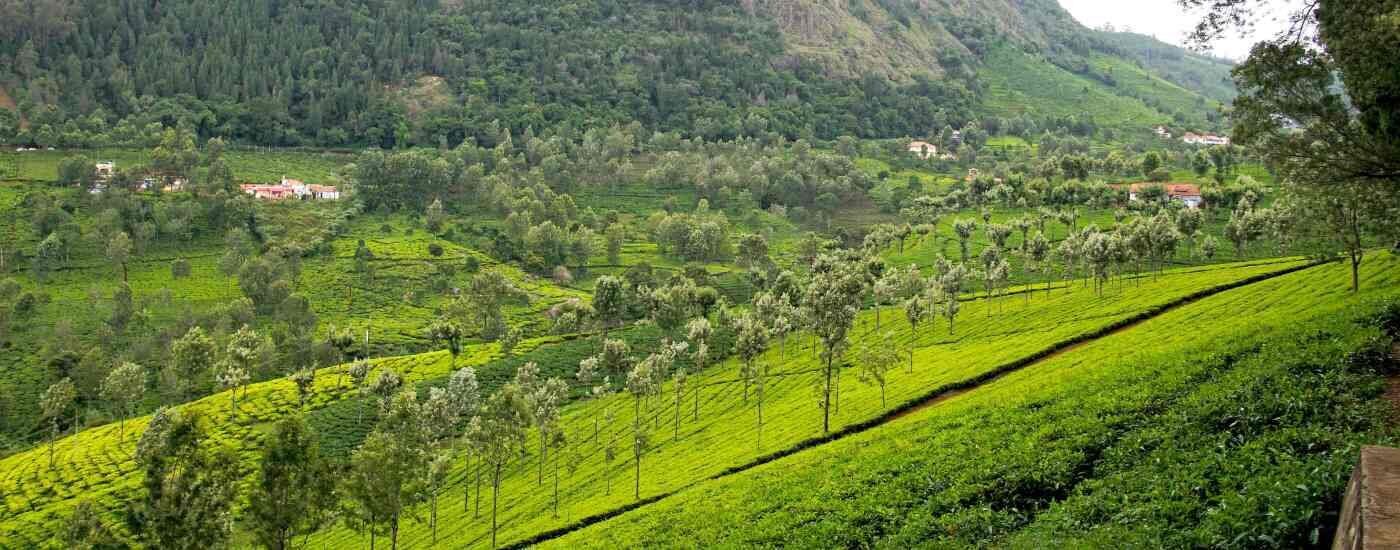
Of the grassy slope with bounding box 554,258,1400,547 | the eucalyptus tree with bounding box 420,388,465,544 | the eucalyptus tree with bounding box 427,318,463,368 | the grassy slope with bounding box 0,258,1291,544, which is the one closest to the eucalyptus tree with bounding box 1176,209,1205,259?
the grassy slope with bounding box 0,258,1291,544

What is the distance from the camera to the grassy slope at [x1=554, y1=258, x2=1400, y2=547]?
21078mm

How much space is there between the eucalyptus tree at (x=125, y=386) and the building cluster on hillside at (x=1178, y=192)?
17140 cm

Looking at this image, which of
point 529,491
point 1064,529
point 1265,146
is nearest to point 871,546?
point 1064,529

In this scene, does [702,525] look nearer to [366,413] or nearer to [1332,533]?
[1332,533]

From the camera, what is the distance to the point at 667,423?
9306 centimetres

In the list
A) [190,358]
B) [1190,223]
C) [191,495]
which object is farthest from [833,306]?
[190,358]

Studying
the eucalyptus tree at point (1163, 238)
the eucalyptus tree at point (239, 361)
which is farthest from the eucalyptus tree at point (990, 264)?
the eucalyptus tree at point (239, 361)

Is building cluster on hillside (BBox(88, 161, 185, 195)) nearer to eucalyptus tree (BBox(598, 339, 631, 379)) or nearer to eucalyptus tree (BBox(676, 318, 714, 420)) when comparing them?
eucalyptus tree (BBox(598, 339, 631, 379))

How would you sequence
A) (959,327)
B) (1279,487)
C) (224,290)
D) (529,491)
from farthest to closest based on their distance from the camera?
(224,290), (959,327), (529,491), (1279,487)

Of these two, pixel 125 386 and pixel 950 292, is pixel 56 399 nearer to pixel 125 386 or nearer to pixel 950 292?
pixel 125 386

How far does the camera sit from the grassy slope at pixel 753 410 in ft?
207

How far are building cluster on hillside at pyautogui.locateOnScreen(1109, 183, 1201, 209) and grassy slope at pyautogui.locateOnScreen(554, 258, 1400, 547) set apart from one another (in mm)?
146910

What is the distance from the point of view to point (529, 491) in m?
77.6

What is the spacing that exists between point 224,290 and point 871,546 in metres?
164
